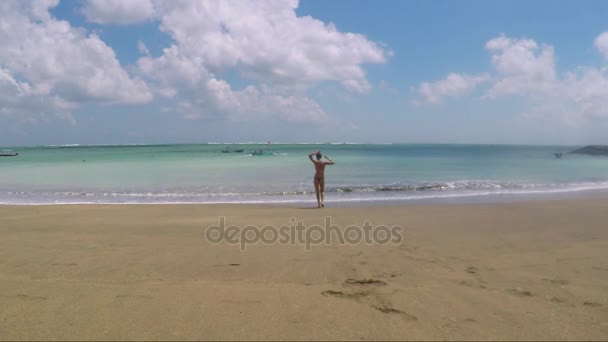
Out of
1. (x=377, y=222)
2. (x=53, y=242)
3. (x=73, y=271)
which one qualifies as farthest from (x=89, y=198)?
(x=377, y=222)

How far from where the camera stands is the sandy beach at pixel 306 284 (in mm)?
3596

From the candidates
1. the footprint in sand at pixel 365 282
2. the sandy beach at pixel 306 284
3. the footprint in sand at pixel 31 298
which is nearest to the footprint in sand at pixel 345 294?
the sandy beach at pixel 306 284

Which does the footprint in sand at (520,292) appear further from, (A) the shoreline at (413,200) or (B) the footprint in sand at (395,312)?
(A) the shoreline at (413,200)

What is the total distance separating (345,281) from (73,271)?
411cm

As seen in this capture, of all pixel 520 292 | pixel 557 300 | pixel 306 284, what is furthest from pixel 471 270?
pixel 306 284

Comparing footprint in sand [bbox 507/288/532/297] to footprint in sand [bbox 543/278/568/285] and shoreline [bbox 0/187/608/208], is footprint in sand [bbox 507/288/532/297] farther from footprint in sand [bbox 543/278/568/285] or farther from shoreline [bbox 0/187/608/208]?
shoreline [bbox 0/187/608/208]

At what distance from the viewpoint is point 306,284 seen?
4.82 m

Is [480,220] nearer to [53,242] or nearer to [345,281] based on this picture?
[345,281]

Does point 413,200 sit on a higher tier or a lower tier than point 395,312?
lower

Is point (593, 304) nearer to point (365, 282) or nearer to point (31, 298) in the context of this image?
point (365, 282)

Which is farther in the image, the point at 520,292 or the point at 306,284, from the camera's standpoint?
the point at 306,284

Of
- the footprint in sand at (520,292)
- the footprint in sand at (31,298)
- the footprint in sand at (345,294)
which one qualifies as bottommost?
the footprint in sand at (520,292)

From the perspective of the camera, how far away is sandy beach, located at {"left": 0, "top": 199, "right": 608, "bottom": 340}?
360 centimetres

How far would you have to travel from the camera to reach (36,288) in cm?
468
